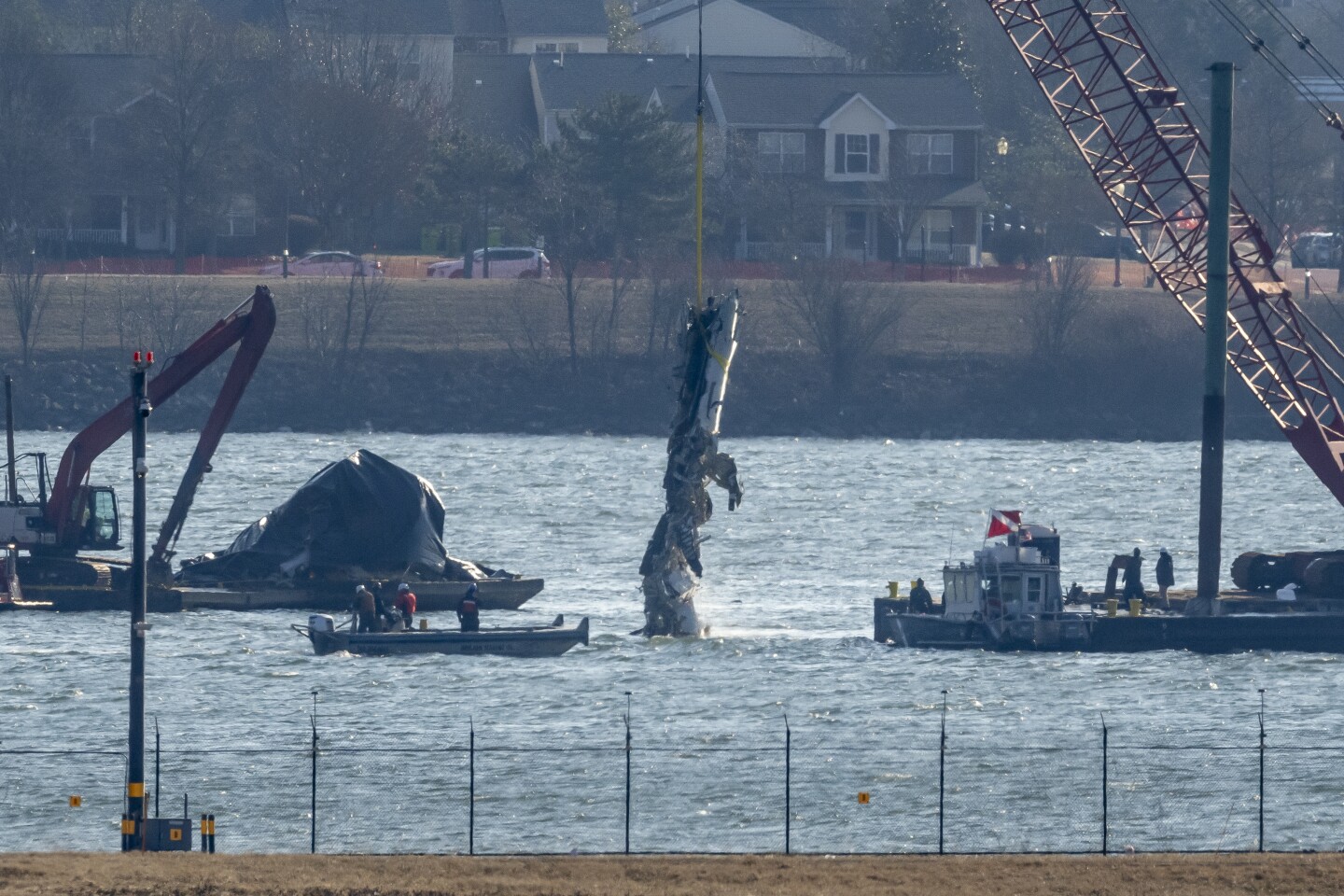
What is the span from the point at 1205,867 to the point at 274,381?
97.4 metres

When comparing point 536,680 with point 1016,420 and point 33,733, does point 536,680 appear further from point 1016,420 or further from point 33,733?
point 1016,420

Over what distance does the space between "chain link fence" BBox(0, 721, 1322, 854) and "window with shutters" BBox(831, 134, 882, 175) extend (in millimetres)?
97694

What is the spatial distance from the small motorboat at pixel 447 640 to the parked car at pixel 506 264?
79271 millimetres

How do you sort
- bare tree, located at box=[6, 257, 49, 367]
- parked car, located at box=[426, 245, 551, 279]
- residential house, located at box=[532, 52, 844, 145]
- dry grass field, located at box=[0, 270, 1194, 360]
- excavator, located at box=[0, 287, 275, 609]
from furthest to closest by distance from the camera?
residential house, located at box=[532, 52, 844, 145], parked car, located at box=[426, 245, 551, 279], dry grass field, located at box=[0, 270, 1194, 360], bare tree, located at box=[6, 257, 49, 367], excavator, located at box=[0, 287, 275, 609]

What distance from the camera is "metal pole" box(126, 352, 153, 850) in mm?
29922

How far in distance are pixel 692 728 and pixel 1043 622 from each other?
11.8m

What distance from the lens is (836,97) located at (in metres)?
143

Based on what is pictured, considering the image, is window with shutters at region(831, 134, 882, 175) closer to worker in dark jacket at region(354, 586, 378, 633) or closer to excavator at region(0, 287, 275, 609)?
excavator at region(0, 287, 275, 609)

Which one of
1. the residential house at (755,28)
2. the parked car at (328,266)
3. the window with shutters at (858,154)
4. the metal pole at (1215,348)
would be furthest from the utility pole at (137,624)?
the residential house at (755,28)

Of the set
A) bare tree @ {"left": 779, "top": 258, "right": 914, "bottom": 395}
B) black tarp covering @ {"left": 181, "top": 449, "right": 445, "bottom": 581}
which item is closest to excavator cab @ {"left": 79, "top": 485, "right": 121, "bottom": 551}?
black tarp covering @ {"left": 181, "top": 449, "right": 445, "bottom": 581}

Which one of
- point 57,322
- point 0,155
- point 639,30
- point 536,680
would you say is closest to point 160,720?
point 536,680

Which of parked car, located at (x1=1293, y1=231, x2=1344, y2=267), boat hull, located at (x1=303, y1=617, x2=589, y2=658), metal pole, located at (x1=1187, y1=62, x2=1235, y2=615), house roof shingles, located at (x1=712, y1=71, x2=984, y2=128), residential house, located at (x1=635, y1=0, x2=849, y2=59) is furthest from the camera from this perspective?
residential house, located at (x1=635, y1=0, x2=849, y2=59)

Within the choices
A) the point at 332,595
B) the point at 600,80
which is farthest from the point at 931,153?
the point at 332,595

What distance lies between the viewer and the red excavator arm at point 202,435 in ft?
201
